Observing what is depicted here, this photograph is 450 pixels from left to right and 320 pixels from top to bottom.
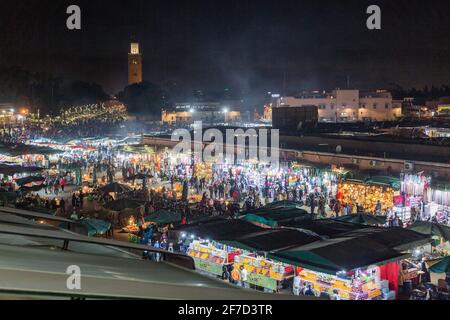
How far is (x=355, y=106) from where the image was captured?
54750 millimetres

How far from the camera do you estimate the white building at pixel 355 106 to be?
5469 centimetres

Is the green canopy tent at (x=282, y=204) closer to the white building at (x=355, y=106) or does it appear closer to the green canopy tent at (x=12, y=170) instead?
the green canopy tent at (x=12, y=170)

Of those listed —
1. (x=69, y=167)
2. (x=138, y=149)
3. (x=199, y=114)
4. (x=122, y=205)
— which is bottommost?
(x=122, y=205)

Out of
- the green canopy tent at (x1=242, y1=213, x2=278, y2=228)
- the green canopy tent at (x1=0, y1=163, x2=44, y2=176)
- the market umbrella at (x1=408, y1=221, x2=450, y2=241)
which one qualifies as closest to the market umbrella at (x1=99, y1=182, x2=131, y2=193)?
the green canopy tent at (x1=0, y1=163, x2=44, y2=176)

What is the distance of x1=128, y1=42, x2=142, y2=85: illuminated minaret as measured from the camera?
9969 centimetres

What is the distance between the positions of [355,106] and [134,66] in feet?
191

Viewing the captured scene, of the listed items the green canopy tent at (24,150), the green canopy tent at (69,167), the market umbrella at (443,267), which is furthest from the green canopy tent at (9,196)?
the market umbrella at (443,267)

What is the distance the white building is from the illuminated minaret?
173ft

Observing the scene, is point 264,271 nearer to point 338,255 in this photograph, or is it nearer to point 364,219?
point 338,255

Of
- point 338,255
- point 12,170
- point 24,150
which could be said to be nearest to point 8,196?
point 12,170

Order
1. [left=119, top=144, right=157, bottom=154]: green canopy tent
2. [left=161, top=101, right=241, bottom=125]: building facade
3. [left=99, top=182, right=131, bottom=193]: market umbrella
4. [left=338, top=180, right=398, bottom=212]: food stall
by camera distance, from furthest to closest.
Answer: [left=161, top=101, right=241, bottom=125]: building facade < [left=119, top=144, right=157, bottom=154]: green canopy tent < [left=99, top=182, right=131, bottom=193]: market umbrella < [left=338, top=180, right=398, bottom=212]: food stall

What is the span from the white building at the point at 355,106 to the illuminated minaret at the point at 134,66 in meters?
52.6

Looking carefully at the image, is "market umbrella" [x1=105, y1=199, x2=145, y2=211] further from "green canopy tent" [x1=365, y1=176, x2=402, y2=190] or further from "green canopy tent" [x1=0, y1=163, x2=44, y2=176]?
"green canopy tent" [x1=365, y1=176, x2=402, y2=190]

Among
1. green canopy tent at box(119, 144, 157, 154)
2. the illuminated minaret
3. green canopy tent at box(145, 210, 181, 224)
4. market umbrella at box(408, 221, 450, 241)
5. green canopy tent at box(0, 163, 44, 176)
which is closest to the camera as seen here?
market umbrella at box(408, 221, 450, 241)
